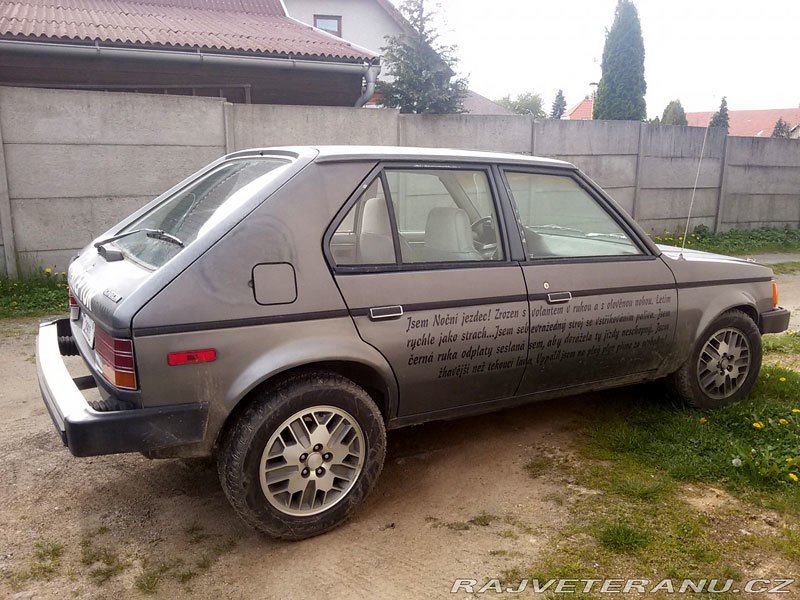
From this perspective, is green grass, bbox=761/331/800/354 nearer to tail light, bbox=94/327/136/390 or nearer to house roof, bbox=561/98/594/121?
tail light, bbox=94/327/136/390

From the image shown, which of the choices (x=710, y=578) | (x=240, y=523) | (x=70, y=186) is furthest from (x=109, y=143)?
(x=710, y=578)

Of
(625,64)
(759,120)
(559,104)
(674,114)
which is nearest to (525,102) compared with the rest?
(559,104)

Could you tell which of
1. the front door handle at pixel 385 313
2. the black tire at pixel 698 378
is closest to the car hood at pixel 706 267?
the black tire at pixel 698 378

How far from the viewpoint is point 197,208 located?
129 inches

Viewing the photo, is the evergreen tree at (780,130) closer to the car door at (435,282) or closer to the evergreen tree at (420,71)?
the evergreen tree at (420,71)

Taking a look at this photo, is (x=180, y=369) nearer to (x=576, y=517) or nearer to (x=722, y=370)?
(x=576, y=517)

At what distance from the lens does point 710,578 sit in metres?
2.72

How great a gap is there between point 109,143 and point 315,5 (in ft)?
75.4

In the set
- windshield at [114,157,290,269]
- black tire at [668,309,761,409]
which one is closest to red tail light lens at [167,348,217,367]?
windshield at [114,157,290,269]

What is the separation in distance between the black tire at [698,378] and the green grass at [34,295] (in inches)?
238

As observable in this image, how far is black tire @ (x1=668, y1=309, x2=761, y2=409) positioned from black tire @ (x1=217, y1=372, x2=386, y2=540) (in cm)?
217

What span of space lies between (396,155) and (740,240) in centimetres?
1166

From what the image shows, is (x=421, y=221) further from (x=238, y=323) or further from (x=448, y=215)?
(x=238, y=323)

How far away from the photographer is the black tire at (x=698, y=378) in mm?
4215
